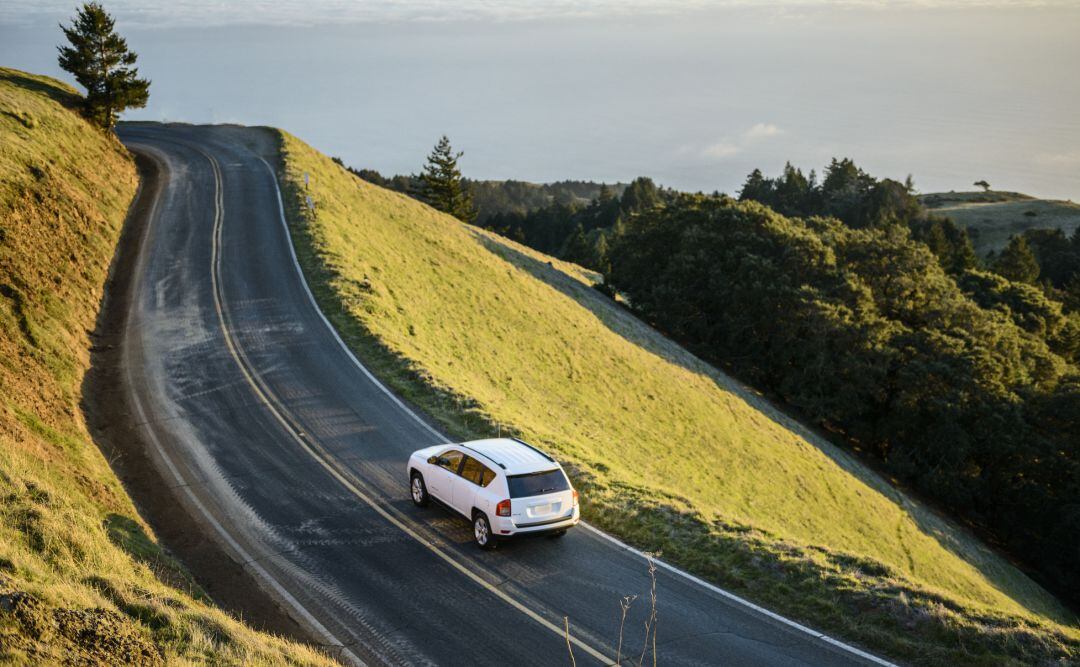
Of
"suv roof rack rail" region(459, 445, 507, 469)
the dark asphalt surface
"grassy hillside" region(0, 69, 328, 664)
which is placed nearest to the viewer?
"grassy hillside" region(0, 69, 328, 664)

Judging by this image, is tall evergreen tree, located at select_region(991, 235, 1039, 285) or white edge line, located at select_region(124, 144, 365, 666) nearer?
white edge line, located at select_region(124, 144, 365, 666)

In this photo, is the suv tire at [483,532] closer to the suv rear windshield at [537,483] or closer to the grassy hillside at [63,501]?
the suv rear windshield at [537,483]

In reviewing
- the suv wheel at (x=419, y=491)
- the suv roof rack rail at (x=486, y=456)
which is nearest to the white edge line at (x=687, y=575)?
the suv roof rack rail at (x=486, y=456)

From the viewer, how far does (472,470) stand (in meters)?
14.5

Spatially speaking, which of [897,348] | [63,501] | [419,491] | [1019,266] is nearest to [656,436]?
[419,491]

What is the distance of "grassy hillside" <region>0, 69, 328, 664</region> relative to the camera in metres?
8.37

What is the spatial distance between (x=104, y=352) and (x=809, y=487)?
29367mm

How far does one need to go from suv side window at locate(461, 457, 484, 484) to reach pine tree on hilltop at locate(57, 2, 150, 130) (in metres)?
41.6

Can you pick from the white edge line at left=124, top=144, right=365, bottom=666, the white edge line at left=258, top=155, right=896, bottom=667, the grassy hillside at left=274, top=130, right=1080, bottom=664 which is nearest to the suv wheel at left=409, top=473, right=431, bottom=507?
the white edge line at left=258, top=155, right=896, bottom=667

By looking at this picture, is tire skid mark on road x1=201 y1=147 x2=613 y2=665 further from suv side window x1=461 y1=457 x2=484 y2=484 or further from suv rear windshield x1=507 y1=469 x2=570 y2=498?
suv rear windshield x1=507 y1=469 x2=570 y2=498

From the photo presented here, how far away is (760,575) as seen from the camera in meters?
13.1

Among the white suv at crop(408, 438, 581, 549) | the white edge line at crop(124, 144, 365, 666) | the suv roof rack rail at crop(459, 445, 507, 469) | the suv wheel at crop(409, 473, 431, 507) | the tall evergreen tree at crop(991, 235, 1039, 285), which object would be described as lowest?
the white edge line at crop(124, 144, 365, 666)

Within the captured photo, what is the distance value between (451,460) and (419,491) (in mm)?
1309

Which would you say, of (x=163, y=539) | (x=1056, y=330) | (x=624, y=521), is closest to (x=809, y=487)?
(x=624, y=521)
